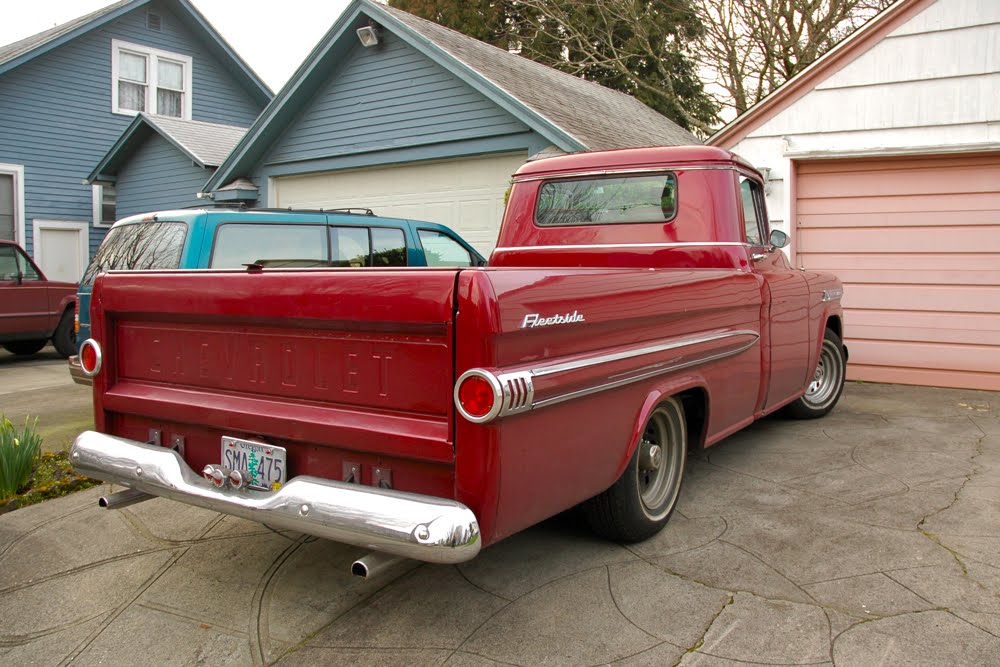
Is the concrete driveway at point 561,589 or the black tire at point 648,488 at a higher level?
the black tire at point 648,488

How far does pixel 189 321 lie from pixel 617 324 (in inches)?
70.8

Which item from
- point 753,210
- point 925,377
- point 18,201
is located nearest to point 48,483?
point 753,210

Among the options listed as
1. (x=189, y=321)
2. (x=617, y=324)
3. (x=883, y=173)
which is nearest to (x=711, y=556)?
(x=617, y=324)

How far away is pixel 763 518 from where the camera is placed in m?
4.28

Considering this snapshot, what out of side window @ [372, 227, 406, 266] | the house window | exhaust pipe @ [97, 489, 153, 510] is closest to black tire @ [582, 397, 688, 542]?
exhaust pipe @ [97, 489, 153, 510]

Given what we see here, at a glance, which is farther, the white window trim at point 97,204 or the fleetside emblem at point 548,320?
the white window trim at point 97,204

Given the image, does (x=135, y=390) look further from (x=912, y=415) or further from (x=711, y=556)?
(x=912, y=415)

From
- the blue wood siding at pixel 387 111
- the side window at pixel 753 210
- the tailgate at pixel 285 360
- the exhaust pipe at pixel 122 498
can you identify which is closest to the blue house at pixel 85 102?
the blue wood siding at pixel 387 111

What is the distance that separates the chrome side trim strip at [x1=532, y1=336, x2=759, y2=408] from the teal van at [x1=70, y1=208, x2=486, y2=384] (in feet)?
12.0

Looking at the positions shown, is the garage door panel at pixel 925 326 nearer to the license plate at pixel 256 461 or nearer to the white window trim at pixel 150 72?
the license plate at pixel 256 461

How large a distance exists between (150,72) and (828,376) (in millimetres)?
17369

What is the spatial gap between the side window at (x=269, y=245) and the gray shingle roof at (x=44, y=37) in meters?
12.4

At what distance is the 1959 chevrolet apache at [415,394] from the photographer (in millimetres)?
2748

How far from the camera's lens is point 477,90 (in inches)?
420
